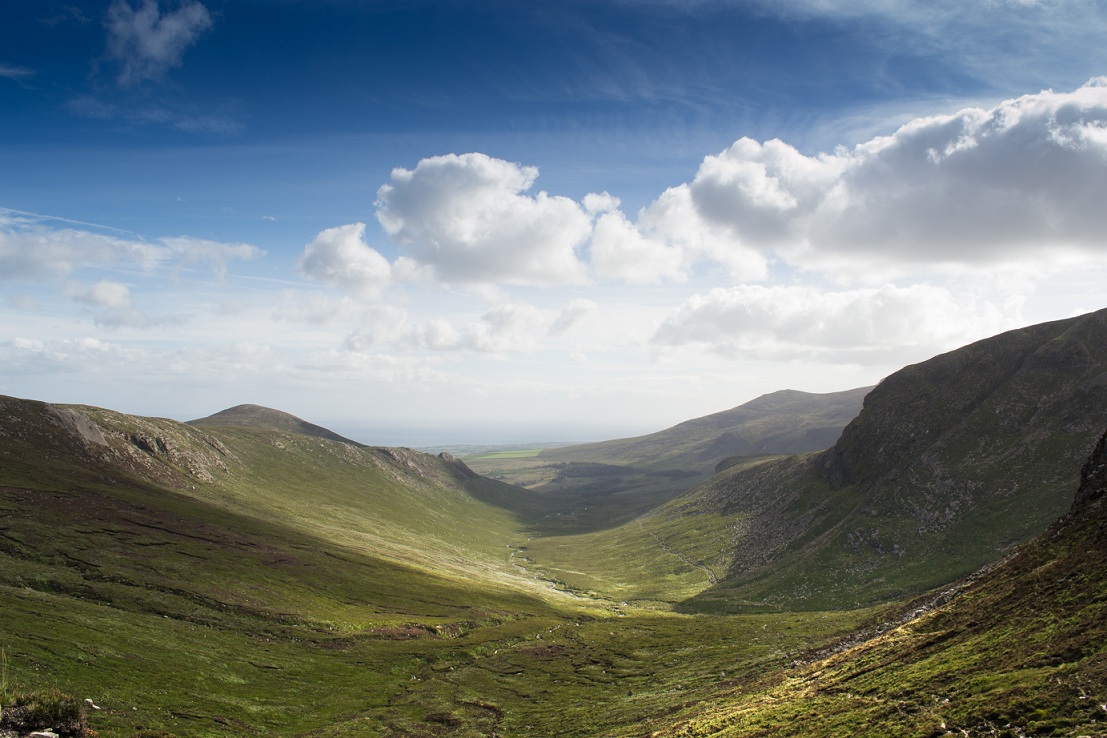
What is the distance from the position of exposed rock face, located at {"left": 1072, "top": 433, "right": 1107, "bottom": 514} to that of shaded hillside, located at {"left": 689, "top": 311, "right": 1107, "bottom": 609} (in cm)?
5360

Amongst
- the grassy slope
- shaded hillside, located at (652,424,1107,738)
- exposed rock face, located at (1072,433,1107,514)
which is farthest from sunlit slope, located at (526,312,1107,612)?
shaded hillside, located at (652,424,1107,738)

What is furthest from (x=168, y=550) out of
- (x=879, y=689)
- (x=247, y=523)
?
(x=879, y=689)

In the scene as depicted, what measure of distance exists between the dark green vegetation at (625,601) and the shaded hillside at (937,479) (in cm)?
81

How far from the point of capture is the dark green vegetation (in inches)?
1583

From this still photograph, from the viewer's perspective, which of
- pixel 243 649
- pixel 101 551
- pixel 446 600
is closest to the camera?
pixel 243 649

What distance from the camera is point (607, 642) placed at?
317 ft

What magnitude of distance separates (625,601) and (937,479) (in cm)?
8999

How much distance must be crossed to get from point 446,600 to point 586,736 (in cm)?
6981

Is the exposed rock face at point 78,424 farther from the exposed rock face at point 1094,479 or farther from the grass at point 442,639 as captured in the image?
the exposed rock face at point 1094,479

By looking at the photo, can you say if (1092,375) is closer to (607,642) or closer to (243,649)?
(607,642)

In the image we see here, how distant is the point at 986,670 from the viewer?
34.9m

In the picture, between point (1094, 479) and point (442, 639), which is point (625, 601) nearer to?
point (442, 639)

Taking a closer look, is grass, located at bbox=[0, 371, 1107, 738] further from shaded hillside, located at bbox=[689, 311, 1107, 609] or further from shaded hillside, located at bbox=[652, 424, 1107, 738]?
shaded hillside, located at bbox=[689, 311, 1107, 609]

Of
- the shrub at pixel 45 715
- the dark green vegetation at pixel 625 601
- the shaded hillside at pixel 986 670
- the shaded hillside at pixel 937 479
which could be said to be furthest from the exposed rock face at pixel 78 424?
the shaded hillside at pixel 986 670
